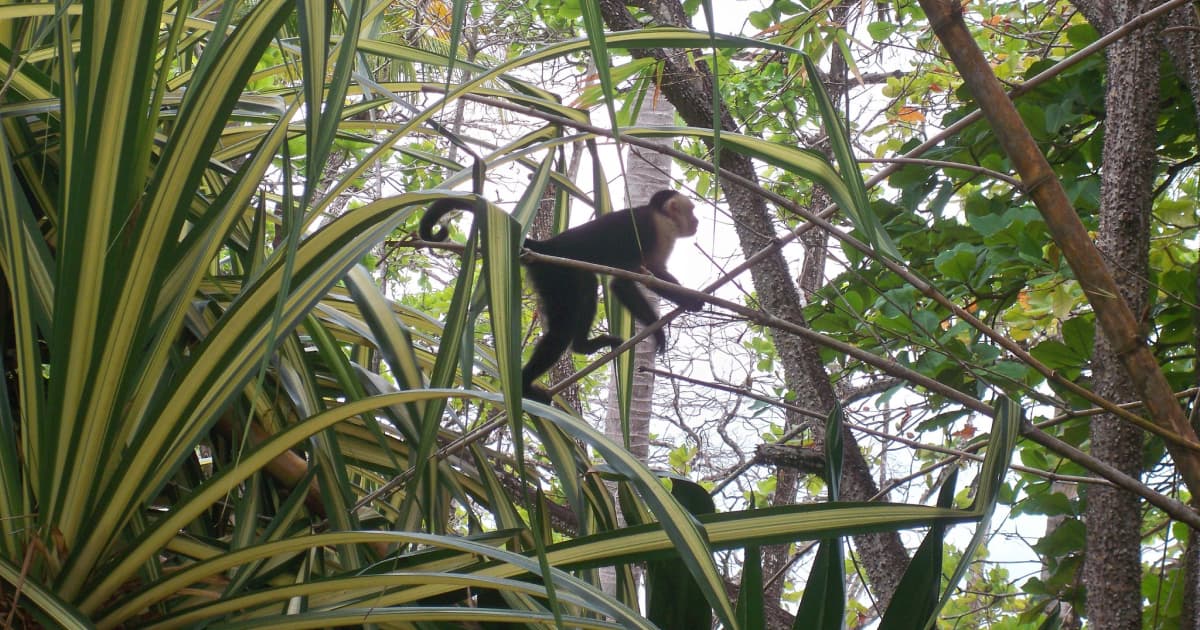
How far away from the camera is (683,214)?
287 centimetres

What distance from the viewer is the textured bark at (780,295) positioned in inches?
67.6

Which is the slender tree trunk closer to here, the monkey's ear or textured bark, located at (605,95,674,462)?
textured bark, located at (605,95,674,462)

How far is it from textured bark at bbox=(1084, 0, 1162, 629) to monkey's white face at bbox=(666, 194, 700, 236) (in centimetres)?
149

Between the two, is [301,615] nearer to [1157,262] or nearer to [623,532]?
[623,532]

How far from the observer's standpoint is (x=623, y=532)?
2.92ft

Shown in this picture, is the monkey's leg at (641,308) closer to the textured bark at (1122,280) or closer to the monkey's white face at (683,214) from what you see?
the monkey's white face at (683,214)

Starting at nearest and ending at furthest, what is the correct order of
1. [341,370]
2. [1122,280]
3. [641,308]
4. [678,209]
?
1. [341,370]
2. [1122,280]
3. [641,308]
4. [678,209]

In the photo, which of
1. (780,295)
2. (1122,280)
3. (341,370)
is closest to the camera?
(341,370)

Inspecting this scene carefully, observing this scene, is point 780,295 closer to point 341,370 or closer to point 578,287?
point 578,287

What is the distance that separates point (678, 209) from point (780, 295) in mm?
1002

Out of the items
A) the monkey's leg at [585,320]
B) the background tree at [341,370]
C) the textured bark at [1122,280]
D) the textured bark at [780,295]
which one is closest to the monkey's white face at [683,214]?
the monkey's leg at [585,320]

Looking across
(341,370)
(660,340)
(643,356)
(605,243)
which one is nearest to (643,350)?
(643,356)

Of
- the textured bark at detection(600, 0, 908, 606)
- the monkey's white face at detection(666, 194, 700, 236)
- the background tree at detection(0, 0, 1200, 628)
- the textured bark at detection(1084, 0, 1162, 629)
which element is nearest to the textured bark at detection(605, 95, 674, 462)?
the monkey's white face at detection(666, 194, 700, 236)

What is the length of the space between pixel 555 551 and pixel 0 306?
75 cm
